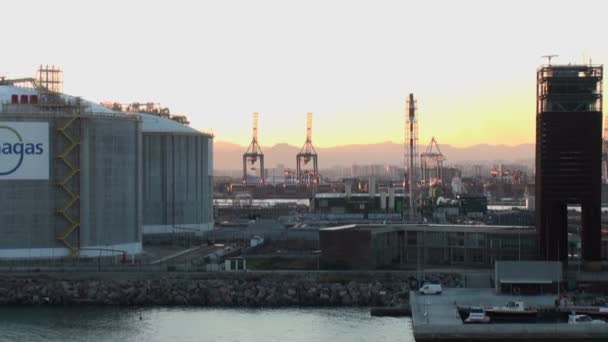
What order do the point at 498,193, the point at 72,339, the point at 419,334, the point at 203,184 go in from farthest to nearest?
the point at 498,193
the point at 203,184
the point at 72,339
the point at 419,334

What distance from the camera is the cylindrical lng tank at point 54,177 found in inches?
1172

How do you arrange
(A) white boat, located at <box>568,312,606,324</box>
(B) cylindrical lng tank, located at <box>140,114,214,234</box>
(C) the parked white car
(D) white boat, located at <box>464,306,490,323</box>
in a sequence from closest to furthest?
(A) white boat, located at <box>568,312,606,324</box> → (D) white boat, located at <box>464,306,490,323</box> → (C) the parked white car → (B) cylindrical lng tank, located at <box>140,114,214,234</box>

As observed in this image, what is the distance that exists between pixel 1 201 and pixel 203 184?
16.1 meters

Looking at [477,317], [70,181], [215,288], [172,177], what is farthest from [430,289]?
[172,177]

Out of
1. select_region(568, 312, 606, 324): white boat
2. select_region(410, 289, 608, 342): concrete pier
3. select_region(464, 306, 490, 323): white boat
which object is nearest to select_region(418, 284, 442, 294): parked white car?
select_region(464, 306, 490, 323): white boat

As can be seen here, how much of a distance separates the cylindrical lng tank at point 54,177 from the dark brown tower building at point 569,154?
11.9 m

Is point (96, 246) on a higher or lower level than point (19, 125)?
lower

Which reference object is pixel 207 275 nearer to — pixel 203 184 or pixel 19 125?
pixel 19 125

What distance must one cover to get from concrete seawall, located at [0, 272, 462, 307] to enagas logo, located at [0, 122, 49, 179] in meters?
3.09

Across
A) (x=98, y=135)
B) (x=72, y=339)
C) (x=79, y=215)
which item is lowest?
(x=72, y=339)

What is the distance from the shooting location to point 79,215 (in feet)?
99.8

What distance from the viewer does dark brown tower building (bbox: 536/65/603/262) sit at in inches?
1062

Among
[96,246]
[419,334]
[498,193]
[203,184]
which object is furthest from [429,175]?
[419,334]

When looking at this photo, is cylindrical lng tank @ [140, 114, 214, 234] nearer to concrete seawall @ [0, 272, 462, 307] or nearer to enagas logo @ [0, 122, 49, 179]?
enagas logo @ [0, 122, 49, 179]
